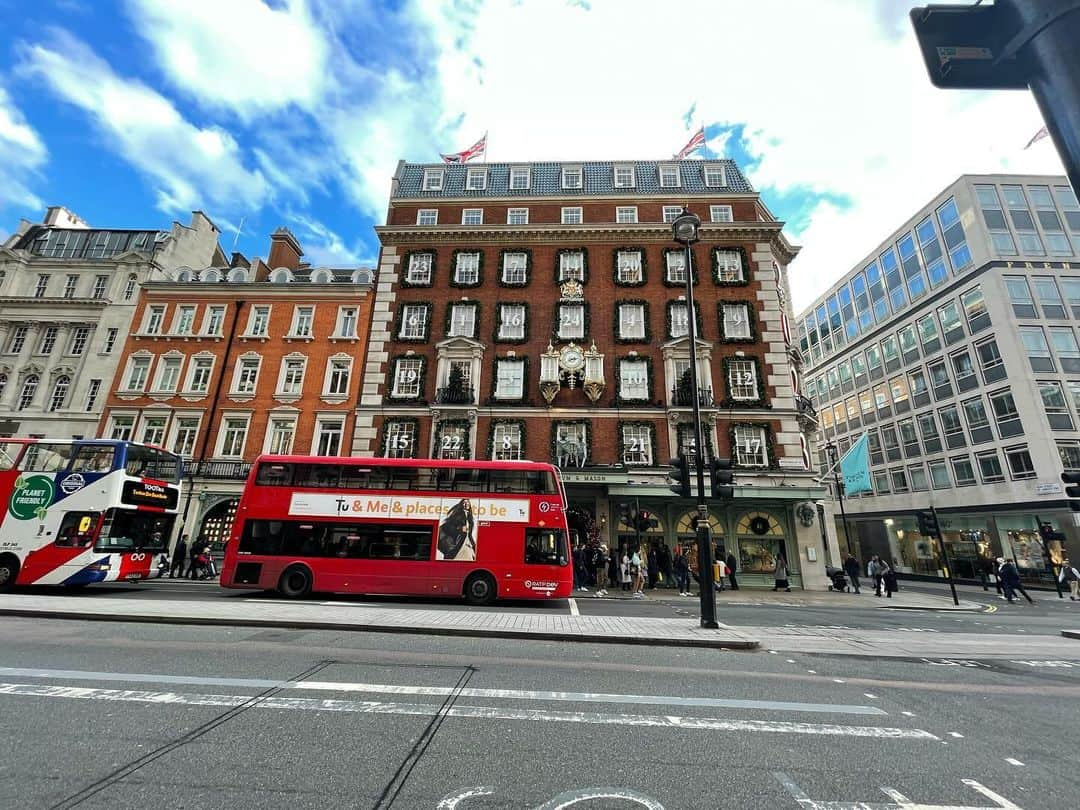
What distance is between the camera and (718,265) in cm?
2736

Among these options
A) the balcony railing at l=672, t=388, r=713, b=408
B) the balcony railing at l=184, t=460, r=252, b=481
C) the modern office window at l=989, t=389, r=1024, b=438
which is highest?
the modern office window at l=989, t=389, r=1024, b=438

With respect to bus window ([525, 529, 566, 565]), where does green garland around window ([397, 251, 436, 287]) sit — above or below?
above

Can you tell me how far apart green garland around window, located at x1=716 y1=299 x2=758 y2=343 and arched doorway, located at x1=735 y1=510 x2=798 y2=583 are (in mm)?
8973

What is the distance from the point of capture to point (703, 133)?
28.4m

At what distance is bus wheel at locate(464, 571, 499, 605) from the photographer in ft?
47.2

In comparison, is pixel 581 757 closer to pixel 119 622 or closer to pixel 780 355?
pixel 119 622

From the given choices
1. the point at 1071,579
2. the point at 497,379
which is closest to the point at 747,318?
the point at 497,379

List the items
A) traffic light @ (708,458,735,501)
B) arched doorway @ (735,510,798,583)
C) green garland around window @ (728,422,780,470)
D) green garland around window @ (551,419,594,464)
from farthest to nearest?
green garland around window @ (551,419,594,464) < green garland around window @ (728,422,780,470) < arched doorway @ (735,510,798,583) < traffic light @ (708,458,735,501)

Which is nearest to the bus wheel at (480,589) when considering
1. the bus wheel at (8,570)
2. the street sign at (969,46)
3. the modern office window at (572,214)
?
the bus wheel at (8,570)

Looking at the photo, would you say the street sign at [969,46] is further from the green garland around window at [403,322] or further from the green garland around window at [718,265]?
the green garland around window at [718,265]

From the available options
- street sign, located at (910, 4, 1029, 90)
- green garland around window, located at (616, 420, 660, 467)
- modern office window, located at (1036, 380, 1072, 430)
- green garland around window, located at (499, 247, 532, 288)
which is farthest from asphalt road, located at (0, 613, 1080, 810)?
modern office window, located at (1036, 380, 1072, 430)

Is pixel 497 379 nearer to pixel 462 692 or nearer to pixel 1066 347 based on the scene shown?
pixel 462 692

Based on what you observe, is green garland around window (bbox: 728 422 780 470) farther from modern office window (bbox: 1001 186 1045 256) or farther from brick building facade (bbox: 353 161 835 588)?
modern office window (bbox: 1001 186 1045 256)

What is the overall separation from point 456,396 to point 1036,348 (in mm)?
39077
